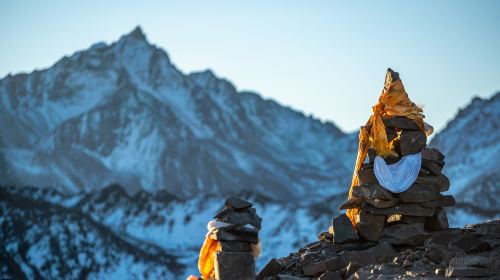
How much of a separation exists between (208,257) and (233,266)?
3.12ft

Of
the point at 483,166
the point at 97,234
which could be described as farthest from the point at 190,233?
the point at 483,166

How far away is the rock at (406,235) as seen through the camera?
1557cm

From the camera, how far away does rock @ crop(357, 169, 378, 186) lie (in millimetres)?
16391

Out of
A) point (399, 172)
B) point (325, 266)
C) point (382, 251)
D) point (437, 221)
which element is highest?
point (399, 172)

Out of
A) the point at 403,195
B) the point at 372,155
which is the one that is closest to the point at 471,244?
the point at 403,195

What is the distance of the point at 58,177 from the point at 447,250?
598 feet

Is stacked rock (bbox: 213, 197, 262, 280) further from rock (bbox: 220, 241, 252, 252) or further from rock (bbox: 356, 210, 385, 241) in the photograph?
rock (bbox: 356, 210, 385, 241)

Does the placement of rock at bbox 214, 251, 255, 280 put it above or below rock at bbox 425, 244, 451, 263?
below

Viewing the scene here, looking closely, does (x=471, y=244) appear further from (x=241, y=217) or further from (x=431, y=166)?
(x=241, y=217)

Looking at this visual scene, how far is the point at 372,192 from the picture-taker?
16.0 metres

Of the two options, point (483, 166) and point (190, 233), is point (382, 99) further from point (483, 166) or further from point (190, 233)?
point (483, 166)

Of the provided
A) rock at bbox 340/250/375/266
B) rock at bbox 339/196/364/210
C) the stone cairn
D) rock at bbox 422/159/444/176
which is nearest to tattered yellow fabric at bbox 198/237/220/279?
the stone cairn

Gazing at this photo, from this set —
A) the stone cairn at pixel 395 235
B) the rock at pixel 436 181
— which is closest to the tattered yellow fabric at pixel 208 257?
the stone cairn at pixel 395 235

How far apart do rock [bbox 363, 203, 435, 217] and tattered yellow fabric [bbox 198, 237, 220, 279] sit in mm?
2997
